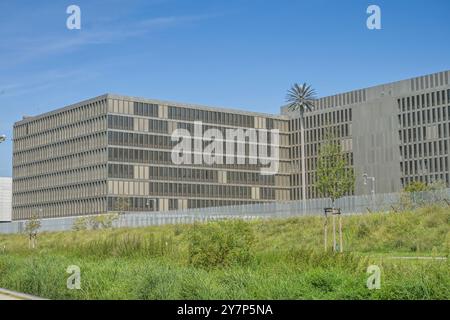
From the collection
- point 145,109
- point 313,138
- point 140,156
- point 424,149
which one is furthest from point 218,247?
point 313,138

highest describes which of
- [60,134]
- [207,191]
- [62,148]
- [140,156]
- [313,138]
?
[60,134]

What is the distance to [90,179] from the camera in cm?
12469

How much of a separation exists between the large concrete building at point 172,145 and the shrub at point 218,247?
88174mm

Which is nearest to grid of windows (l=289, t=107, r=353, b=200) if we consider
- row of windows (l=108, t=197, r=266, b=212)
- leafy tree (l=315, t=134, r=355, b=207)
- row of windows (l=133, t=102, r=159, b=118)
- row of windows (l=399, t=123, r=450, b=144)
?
row of windows (l=399, t=123, r=450, b=144)

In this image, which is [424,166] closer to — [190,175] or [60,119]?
[190,175]

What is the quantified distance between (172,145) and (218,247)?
343ft

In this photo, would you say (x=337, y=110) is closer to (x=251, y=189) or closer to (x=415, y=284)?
(x=251, y=189)

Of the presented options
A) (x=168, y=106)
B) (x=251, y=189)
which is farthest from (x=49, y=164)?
(x=251, y=189)

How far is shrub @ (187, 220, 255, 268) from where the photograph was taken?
2526 centimetres

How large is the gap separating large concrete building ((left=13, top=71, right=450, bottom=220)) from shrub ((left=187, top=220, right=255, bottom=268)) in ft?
289

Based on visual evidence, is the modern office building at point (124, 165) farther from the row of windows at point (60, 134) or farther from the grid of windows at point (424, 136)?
the grid of windows at point (424, 136)

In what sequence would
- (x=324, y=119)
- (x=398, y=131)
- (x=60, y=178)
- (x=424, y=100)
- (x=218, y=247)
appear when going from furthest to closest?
(x=324, y=119), (x=60, y=178), (x=398, y=131), (x=424, y=100), (x=218, y=247)

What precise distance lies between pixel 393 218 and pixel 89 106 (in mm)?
84560

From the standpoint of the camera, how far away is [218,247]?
83.8 ft
